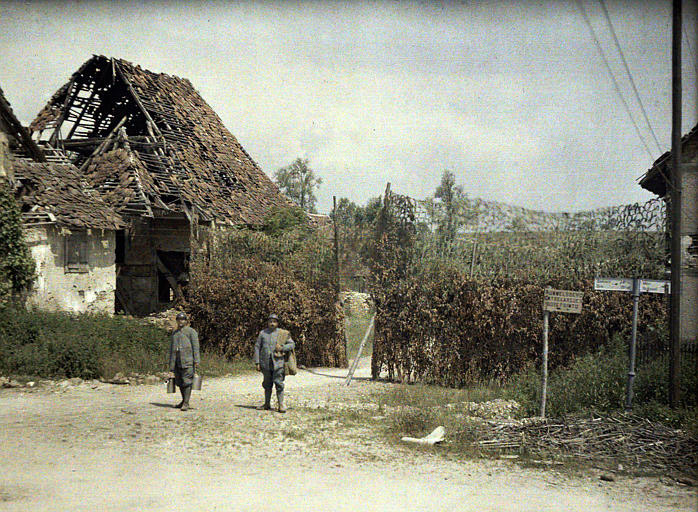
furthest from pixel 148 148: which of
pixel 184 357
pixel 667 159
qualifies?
pixel 667 159

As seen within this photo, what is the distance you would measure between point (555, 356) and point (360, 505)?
8.09m

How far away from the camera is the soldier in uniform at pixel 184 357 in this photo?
1110cm

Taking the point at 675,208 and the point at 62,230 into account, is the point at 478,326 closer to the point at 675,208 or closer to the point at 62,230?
the point at 675,208

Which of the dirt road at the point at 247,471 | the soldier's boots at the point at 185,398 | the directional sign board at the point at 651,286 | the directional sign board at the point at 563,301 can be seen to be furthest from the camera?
the soldier's boots at the point at 185,398

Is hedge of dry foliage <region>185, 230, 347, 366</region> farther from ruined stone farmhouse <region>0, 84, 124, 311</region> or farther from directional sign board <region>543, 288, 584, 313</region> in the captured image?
directional sign board <region>543, 288, 584, 313</region>

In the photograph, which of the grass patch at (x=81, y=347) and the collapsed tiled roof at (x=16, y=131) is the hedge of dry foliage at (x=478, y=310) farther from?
the collapsed tiled roof at (x=16, y=131)

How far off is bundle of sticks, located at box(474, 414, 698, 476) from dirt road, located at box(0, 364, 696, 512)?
0.66 m

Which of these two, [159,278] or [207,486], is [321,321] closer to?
[207,486]

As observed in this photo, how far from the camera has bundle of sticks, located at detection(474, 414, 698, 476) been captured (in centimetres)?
835

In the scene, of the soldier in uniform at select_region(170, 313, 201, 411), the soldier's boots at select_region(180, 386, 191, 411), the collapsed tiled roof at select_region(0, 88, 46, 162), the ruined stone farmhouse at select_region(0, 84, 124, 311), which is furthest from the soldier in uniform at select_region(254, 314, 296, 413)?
the ruined stone farmhouse at select_region(0, 84, 124, 311)

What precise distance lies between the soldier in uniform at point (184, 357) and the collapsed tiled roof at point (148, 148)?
10867 millimetres

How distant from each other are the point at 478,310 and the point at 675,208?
4.82 meters

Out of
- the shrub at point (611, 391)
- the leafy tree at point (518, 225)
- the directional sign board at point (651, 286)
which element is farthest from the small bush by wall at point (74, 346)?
the directional sign board at point (651, 286)

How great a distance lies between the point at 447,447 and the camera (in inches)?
357
